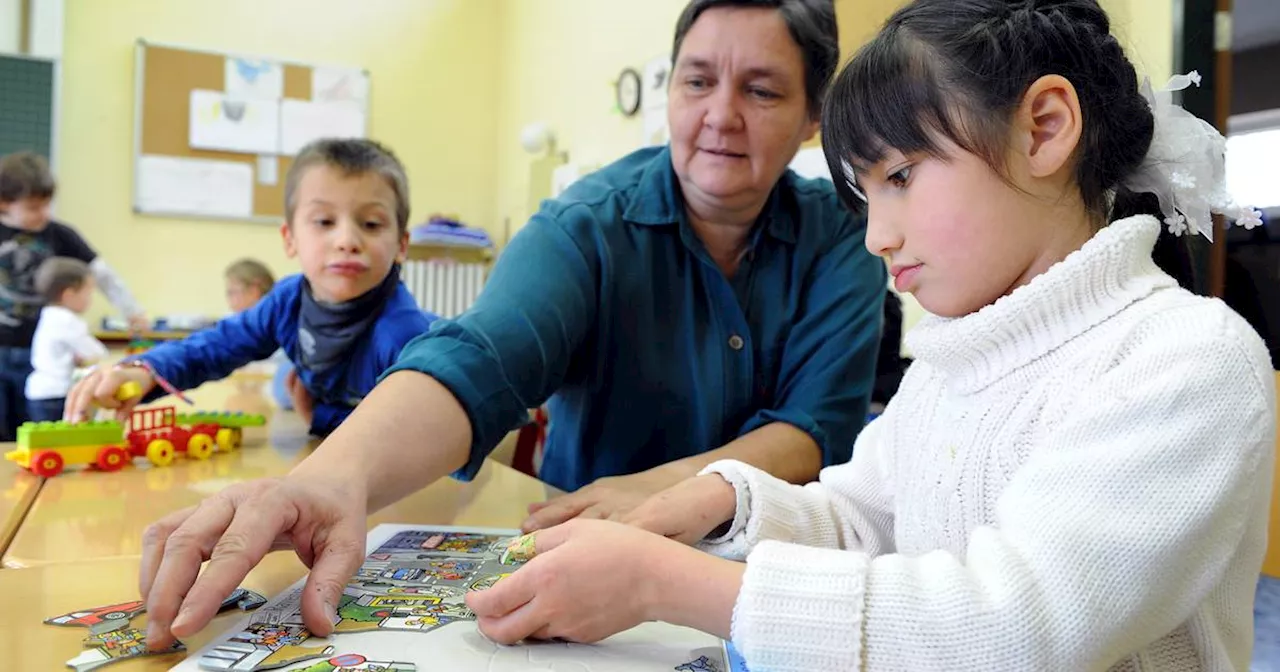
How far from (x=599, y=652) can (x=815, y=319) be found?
729 millimetres

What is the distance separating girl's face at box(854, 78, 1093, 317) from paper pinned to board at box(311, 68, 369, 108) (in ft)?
16.8

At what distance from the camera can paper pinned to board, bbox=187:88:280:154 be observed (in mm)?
5016

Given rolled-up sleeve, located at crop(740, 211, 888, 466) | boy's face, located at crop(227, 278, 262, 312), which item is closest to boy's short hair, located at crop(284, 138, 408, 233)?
rolled-up sleeve, located at crop(740, 211, 888, 466)

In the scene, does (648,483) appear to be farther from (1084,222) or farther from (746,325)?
(1084,222)

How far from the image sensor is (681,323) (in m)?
1.25

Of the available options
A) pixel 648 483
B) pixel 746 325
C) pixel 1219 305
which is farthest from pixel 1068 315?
pixel 746 325

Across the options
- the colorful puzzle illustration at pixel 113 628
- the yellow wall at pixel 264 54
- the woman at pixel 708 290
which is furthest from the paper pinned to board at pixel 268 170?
the colorful puzzle illustration at pixel 113 628

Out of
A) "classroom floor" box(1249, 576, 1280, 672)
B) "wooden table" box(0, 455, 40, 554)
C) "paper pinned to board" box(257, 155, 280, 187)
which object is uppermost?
"paper pinned to board" box(257, 155, 280, 187)

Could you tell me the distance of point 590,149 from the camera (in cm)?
454

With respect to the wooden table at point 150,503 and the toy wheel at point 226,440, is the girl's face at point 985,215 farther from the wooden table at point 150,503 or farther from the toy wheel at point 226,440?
the toy wheel at point 226,440

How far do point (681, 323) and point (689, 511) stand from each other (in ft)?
1.51

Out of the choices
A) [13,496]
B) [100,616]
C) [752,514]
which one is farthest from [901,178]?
[13,496]

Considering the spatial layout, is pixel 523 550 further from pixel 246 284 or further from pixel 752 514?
pixel 246 284

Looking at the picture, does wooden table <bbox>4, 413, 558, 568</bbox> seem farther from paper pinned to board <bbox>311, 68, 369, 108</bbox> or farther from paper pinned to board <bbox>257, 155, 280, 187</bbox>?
paper pinned to board <bbox>311, 68, 369, 108</bbox>
